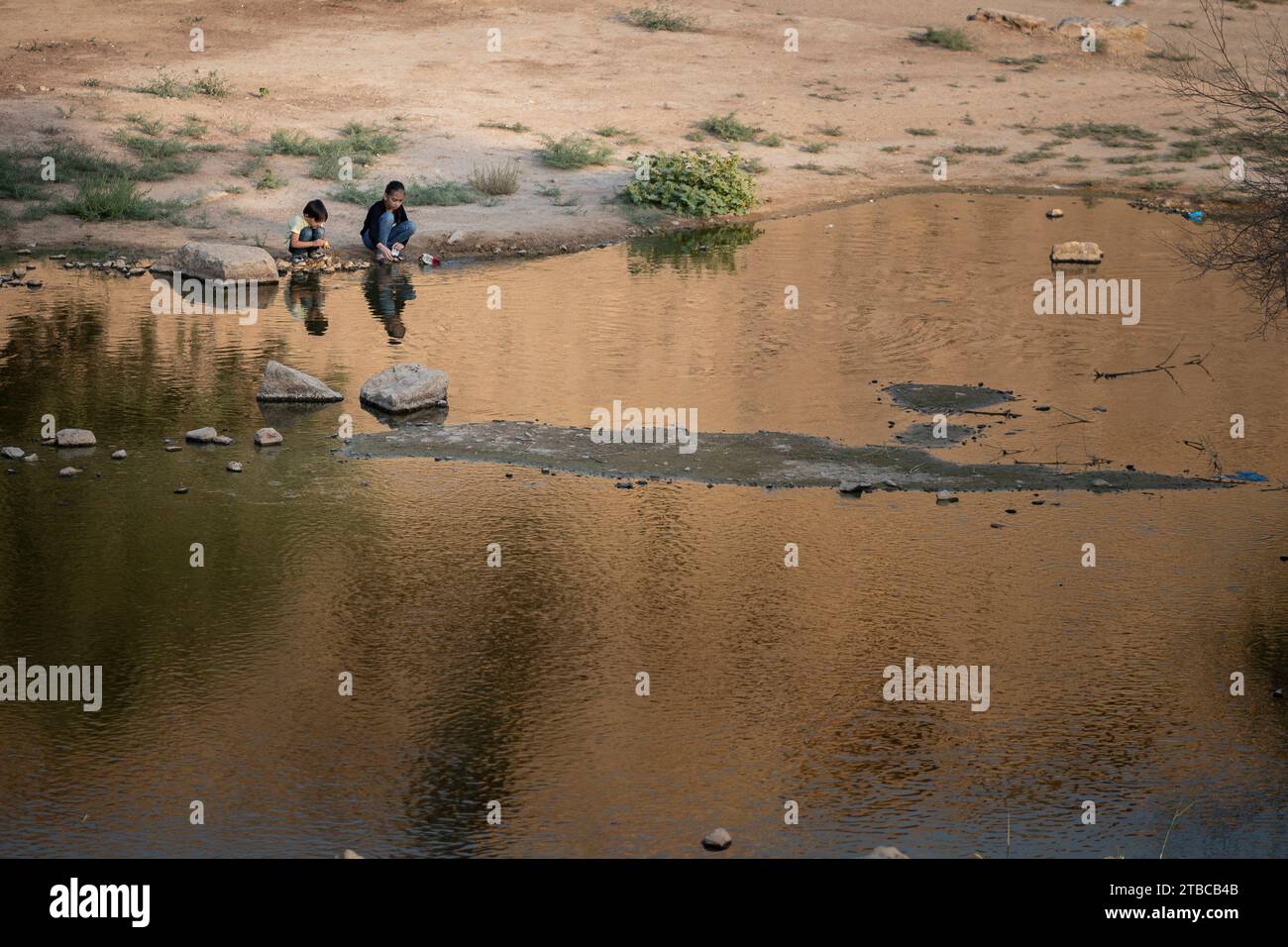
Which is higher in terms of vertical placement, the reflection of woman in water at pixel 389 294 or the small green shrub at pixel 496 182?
the small green shrub at pixel 496 182

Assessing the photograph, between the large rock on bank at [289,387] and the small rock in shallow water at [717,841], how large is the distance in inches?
271

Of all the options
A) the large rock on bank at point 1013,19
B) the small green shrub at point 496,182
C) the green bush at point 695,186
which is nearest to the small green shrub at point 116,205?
the small green shrub at point 496,182

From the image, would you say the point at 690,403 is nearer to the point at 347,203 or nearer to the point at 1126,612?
the point at 1126,612

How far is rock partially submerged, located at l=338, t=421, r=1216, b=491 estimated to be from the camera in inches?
418

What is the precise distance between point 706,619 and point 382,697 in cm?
187

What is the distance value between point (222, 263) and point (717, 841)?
12.0 metres

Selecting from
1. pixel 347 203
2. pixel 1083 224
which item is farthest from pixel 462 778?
pixel 1083 224

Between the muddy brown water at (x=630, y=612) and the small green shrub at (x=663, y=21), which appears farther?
the small green shrub at (x=663, y=21)

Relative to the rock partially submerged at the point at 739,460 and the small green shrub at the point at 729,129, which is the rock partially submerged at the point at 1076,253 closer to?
the rock partially submerged at the point at 739,460

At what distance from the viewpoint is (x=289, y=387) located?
1231 cm

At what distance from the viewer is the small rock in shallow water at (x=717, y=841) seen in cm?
633

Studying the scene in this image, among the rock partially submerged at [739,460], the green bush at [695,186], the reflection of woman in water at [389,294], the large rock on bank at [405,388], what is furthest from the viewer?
the green bush at [695,186]

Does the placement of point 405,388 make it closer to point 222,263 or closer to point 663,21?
point 222,263

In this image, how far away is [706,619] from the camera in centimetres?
857
